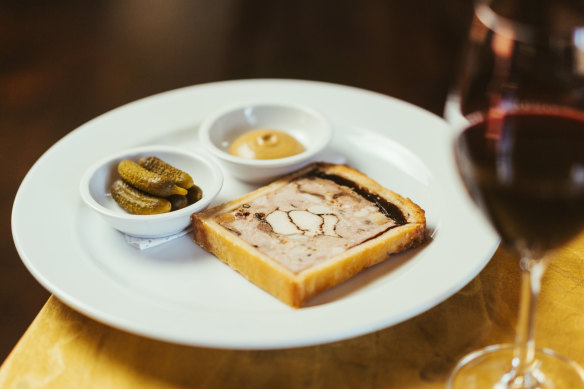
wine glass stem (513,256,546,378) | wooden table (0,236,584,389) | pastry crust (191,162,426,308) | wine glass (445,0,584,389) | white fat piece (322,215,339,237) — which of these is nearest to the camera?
wine glass (445,0,584,389)

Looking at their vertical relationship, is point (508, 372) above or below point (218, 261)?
above

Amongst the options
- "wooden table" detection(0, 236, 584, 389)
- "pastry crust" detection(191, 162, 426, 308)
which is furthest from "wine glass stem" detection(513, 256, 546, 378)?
"pastry crust" detection(191, 162, 426, 308)

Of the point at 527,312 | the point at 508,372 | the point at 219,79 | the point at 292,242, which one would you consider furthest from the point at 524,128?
the point at 219,79

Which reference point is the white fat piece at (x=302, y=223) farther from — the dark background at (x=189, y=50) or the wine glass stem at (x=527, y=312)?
the dark background at (x=189, y=50)

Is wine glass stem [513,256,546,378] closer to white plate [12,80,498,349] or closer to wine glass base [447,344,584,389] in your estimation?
wine glass base [447,344,584,389]

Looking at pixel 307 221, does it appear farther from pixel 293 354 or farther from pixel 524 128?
pixel 524 128

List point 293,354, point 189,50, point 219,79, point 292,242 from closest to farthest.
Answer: point 293,354, point 292,242, point 219,79, point 189,50

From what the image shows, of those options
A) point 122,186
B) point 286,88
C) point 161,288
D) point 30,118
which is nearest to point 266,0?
point 30,118

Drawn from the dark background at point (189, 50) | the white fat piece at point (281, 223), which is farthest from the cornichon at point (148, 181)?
the dark background at point (189, 50)
